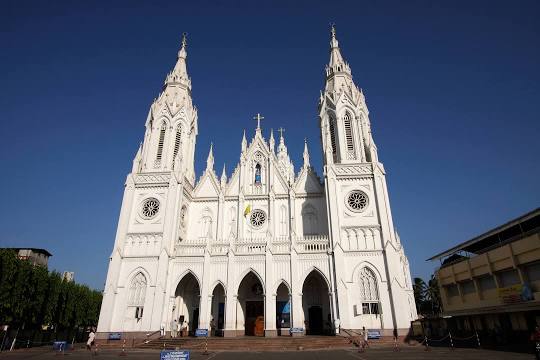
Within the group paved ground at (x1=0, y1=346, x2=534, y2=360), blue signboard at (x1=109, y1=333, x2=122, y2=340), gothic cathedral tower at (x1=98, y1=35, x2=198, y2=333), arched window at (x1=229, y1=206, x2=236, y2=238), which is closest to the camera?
paved ground at (x1=0, y1=346, x2=534, y2=360)

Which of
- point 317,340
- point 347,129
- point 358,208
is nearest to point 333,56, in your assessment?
point 347,129

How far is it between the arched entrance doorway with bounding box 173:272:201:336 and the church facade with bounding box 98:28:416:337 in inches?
3.8

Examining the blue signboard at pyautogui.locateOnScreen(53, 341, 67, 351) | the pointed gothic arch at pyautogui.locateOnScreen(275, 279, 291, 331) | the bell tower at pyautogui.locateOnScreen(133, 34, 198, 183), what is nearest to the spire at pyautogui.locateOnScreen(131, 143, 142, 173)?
the bell tower at pyautogui.locateOnScreen(133, 34, 198, 183)

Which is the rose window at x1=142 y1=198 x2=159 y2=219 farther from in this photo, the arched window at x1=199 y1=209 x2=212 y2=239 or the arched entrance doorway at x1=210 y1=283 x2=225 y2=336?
the arched entrance doorway at x1=210 y1=283 x2=225 y2=336

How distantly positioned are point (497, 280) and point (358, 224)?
10.6 metres

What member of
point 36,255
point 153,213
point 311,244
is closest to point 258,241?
point 311,244

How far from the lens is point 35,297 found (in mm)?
26781

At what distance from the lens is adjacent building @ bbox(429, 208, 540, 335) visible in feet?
67.4

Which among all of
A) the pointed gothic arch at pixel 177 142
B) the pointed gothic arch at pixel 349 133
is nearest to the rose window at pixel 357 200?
the pointed gothic arch at pixel 349 133

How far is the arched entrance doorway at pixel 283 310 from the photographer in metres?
28.4

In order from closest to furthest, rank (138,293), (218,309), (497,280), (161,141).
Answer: (497,280)
(138,293)
(218,309)
(161,141)

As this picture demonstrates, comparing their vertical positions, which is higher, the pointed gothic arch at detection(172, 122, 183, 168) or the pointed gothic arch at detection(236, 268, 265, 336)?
the pointed gothic arch at detection(172, 122, 183, 168)

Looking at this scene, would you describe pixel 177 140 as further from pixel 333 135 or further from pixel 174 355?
pixel 174 355

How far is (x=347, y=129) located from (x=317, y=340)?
20561 mm
